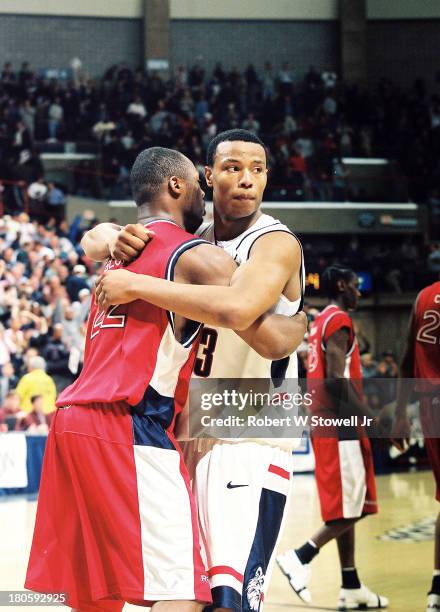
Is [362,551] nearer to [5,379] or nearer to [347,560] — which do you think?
[347,560]

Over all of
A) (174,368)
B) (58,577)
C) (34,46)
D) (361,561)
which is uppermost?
(34,46)

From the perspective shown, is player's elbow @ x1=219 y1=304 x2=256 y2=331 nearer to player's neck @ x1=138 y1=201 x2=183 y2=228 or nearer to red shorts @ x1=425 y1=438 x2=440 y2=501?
player's neck @ x1=138 y1=201 x2=183 y2=228

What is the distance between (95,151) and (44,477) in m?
17.6

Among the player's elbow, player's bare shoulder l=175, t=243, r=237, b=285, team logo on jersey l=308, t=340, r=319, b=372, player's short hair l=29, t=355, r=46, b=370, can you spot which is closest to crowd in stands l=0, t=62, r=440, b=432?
player's short hair l=29, t=355, r=46, b=370

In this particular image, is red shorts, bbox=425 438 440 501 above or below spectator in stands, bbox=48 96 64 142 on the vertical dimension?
below

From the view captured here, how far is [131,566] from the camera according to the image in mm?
3020

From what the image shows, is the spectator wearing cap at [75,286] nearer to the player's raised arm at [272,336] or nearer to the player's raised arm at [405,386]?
the player's raised arm at [405,386]

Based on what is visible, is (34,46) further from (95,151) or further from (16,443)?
(16,443)

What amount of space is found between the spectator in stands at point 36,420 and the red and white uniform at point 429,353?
573 centimetres

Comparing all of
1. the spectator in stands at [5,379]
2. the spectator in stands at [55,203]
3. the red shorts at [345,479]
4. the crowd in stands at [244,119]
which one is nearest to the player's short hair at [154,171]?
the red shorts at [345,479]

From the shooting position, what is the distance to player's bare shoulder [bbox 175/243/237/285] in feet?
10.3

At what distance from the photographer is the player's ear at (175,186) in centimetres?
333

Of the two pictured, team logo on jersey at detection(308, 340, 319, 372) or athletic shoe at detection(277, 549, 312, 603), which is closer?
athletic shoe at detection(277, 549, 312, 603)

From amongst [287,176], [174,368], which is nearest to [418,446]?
[287,176]
